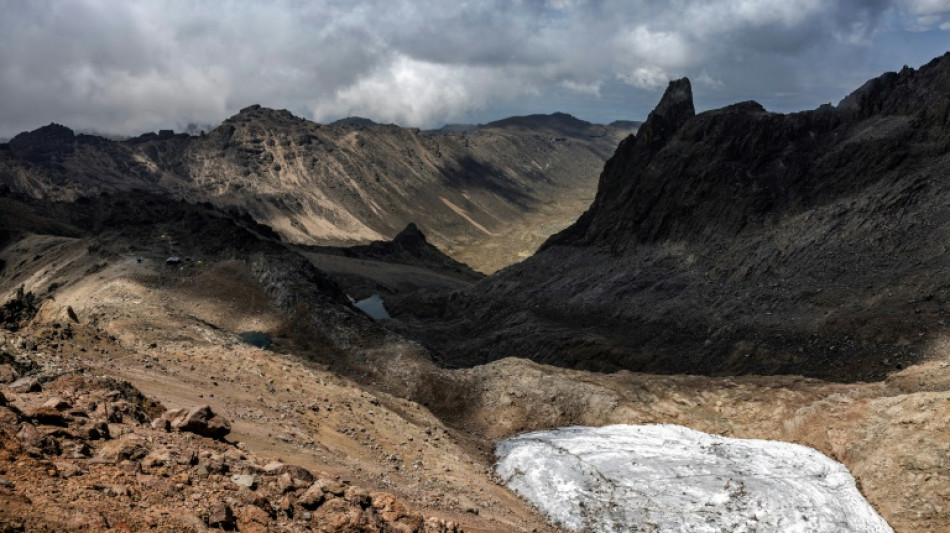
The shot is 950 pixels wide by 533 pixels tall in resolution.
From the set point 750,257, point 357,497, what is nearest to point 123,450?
point 357,497

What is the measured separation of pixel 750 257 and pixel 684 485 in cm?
3598

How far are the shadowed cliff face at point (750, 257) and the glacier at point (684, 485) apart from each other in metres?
14.7

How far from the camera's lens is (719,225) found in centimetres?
6294

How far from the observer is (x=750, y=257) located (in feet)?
182

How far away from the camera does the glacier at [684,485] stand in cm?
2208

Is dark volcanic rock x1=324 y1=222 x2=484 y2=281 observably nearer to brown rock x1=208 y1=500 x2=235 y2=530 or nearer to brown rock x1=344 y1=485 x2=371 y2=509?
brown rock x1=344 y1=485 x2=371 y2=509

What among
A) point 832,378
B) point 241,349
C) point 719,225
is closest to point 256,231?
point 719,225

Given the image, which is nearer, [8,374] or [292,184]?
[8,374]

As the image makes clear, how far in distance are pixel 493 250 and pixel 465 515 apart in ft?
463

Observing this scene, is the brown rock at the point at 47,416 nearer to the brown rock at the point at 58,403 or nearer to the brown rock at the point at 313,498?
the brown rock at the point at 58,403

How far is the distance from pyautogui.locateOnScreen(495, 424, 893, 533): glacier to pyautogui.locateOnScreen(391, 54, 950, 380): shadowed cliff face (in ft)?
48.2

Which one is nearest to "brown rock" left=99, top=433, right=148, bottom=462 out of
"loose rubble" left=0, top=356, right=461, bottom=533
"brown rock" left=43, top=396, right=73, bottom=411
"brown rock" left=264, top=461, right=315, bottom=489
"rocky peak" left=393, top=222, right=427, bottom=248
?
"loose rubble" left=0, top=356, right=461, bottom=533

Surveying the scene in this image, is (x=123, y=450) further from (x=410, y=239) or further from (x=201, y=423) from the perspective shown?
(x=410, y=239)

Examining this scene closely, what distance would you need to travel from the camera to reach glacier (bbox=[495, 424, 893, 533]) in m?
22.1
